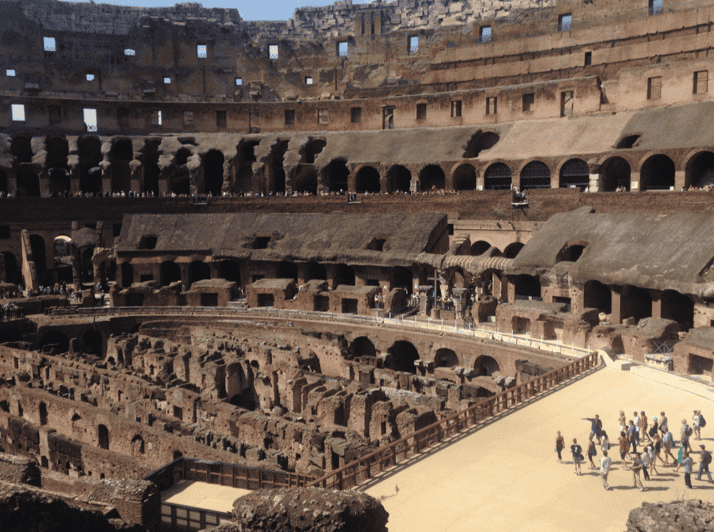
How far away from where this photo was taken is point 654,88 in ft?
148

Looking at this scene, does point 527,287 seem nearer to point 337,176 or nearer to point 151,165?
point 337,176

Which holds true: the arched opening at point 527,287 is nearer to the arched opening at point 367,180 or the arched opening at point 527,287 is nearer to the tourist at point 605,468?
the arched opening at point 367,180

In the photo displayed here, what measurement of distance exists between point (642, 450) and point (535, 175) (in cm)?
3149

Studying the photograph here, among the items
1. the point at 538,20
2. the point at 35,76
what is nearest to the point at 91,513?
the point at 538,20

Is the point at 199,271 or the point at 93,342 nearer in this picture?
the point at 93,342

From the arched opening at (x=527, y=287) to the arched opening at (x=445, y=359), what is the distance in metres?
7.55

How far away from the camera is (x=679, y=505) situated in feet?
31.5

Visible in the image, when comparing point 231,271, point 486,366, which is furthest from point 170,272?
point 486,366

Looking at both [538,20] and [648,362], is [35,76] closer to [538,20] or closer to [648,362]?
[538,20]

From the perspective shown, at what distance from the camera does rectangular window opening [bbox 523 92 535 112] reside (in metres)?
49.8

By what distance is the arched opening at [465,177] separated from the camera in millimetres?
49344

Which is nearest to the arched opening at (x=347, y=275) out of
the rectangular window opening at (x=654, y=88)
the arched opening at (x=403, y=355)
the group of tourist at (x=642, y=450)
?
the arched opening at (x=403, y=355)

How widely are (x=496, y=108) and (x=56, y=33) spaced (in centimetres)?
4386

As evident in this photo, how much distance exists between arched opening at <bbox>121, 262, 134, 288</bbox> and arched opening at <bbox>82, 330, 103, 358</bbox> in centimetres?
747
